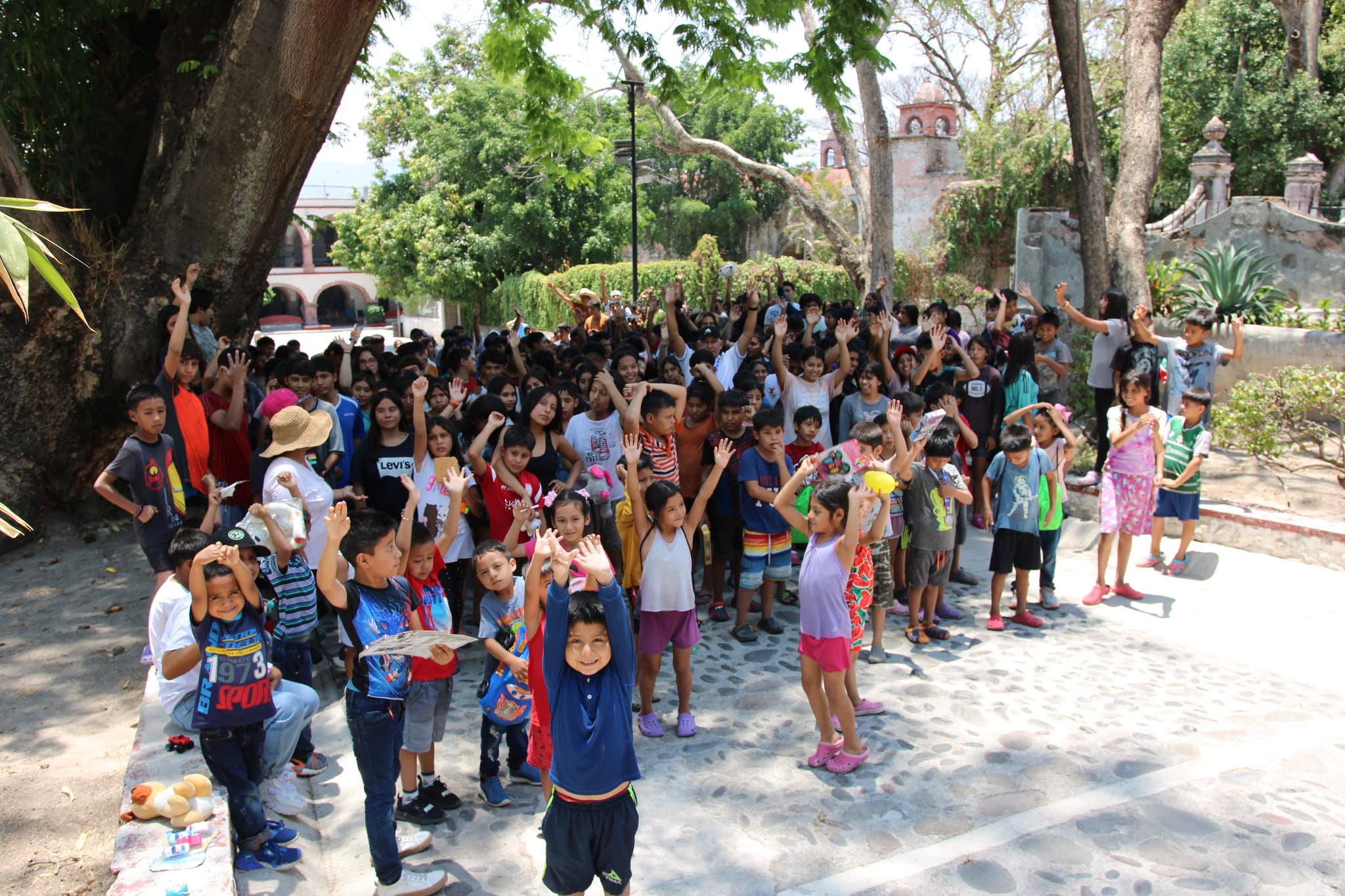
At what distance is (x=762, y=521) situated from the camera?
603 cm

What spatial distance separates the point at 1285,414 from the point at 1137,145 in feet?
12.5

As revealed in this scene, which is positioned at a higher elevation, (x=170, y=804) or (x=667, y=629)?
(x=667, y=629)

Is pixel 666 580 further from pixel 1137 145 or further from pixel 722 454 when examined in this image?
pixel 1137 145

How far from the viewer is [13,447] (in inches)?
285

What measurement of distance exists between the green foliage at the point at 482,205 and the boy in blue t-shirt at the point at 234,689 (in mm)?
24692

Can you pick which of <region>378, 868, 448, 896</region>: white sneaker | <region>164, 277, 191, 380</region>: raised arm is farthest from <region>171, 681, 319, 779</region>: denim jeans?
<region>164, 277, 191, 380</region>: raised arm

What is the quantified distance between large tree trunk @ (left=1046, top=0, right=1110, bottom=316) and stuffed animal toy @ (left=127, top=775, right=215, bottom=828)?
919 centimetres

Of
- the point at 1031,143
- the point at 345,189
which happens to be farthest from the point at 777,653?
the point at 345,189

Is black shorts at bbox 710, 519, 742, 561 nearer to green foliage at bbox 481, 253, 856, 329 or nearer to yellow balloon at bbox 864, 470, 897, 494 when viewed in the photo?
yellow balloon at bbox 864, 470, 897, 494

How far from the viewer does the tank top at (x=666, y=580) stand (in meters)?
4.82

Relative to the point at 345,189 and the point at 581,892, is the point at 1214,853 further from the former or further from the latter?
the point at 345,189

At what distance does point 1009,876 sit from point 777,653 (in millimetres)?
2302

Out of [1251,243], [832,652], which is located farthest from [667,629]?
[1251,243]

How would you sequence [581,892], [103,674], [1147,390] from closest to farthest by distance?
[581,892], [103,674], [1147,390]
